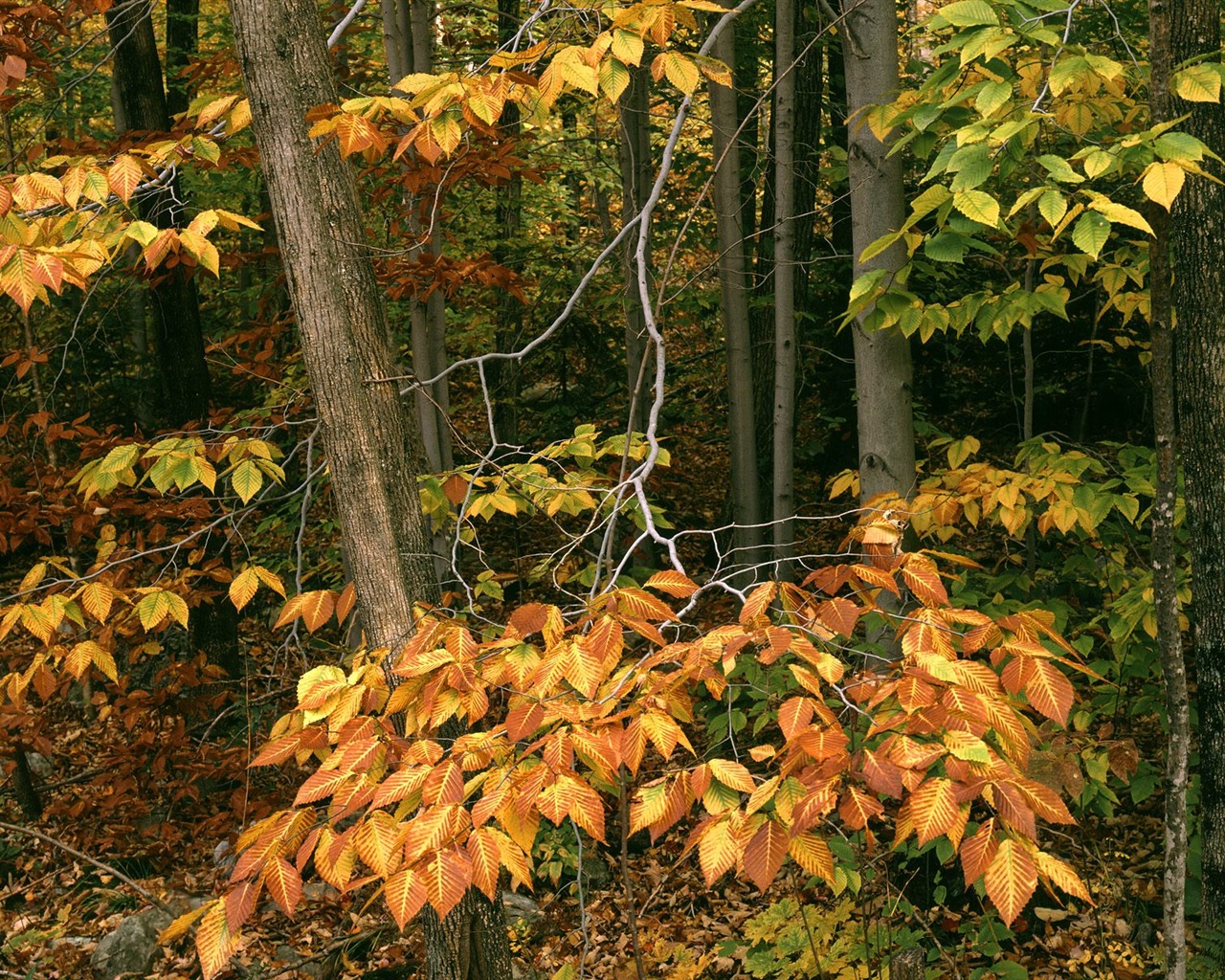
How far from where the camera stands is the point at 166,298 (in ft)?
20.6

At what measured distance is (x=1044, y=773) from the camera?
3.35 metres

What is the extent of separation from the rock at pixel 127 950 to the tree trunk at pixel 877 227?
14.4 ft

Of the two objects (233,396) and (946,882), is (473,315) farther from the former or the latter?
(946,882)

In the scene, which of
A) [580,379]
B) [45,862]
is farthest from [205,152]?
[580,379]

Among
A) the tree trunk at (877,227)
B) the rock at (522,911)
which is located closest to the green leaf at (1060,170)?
the tree trunk at (877,227)

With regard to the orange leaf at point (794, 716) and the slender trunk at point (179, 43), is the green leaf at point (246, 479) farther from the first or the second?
the slender trunk at point (179, 43)

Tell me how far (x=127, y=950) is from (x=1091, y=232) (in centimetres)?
562

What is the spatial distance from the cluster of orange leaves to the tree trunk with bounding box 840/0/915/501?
184 centimetres

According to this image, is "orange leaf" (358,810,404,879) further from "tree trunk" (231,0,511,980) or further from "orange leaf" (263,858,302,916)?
"tree trunk" (231,0,511,980)

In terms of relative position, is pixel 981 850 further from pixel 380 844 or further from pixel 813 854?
pixel 380 844

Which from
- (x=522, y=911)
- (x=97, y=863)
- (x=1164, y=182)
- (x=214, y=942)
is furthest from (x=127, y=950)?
(x=1164, y=182)

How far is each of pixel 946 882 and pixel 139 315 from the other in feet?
33.1

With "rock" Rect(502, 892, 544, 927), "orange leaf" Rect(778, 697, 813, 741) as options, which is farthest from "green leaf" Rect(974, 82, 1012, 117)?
"rock" Rect(502, 892, 544, 927)

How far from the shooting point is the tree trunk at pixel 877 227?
392 cm
